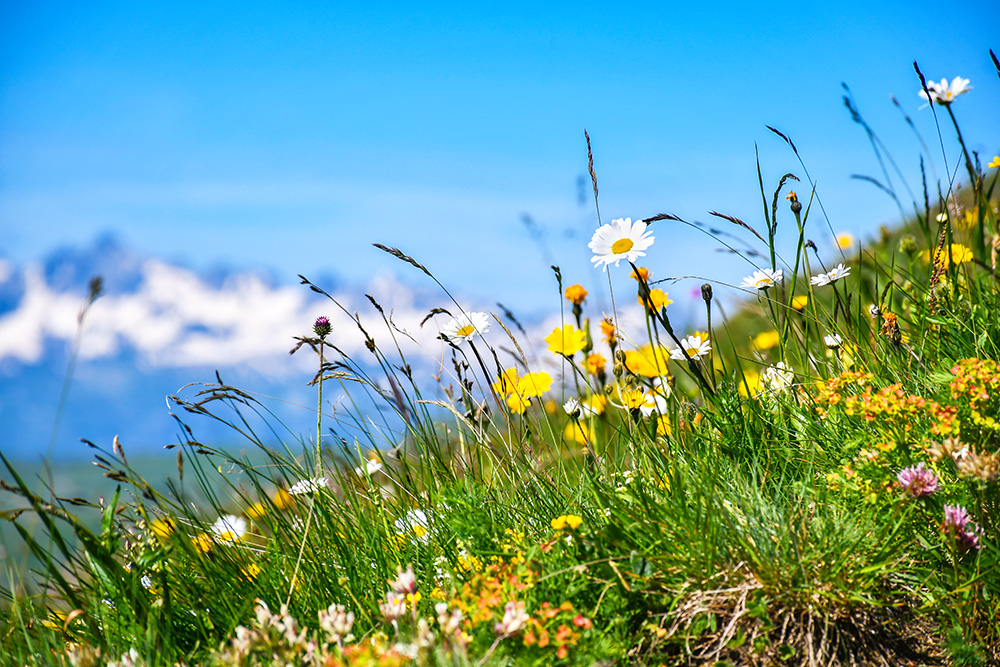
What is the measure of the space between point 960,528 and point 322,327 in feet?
6.67

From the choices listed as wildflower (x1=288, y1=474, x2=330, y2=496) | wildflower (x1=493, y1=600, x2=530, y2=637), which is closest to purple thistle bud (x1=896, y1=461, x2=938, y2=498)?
wildflower (x1=493, y1=600, x2=530, y2=637)

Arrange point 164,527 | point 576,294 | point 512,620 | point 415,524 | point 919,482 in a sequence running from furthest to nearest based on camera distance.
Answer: point 576,294
point 164,527
point 415,524
point 919,482
point 512,620

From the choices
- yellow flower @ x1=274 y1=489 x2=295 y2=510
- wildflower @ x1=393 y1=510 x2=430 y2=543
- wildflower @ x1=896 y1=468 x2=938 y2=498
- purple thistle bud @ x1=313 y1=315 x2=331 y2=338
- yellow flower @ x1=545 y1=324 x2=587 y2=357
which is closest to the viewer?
wildflower @ x1=896 y1=468 x2=938 y2=498

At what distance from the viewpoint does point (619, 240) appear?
7.70ft

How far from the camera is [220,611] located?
6.53 feet

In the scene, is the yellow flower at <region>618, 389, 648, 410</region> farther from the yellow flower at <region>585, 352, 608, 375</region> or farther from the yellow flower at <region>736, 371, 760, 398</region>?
the yellow flower at <region>736, 371, 760, 398</region>

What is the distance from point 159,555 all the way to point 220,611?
0.39 m

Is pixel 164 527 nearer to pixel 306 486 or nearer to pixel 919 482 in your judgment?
pixel 306 486

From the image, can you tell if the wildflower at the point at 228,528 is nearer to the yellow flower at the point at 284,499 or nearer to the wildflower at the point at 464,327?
the yellow flower at the point at 284,499

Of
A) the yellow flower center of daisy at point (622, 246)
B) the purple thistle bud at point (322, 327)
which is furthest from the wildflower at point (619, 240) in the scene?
the purple thistle bud at point (322, 327)

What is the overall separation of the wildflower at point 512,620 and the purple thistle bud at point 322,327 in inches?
48.3

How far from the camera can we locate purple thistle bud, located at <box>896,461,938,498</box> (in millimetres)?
1688

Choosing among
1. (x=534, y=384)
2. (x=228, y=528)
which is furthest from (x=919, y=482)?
(x=228, y=528)

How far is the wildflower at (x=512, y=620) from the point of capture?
1436mm
